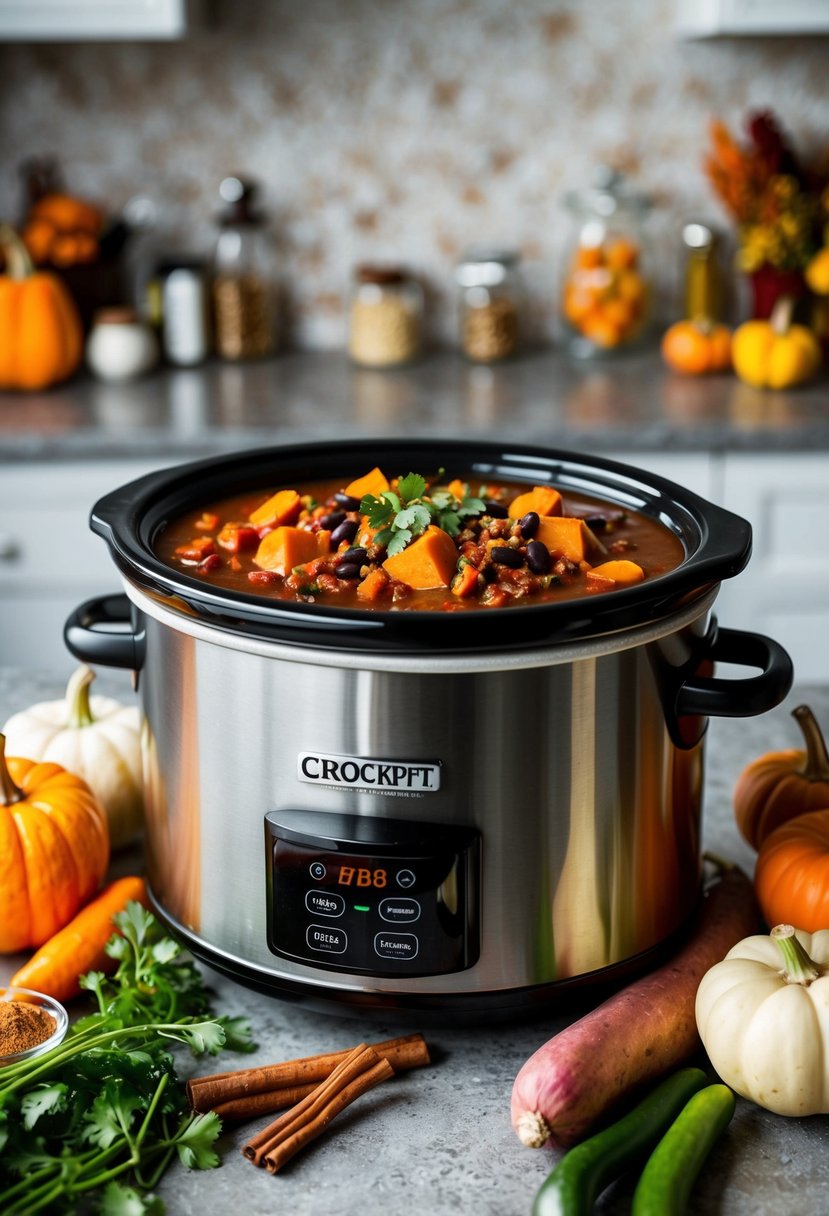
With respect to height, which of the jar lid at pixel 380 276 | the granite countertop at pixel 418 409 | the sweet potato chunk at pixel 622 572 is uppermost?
the jar lid at pixel 380 276

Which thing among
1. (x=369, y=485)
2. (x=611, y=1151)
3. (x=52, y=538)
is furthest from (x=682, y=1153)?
(x=52, y=538)

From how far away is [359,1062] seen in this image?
1044 millimetres

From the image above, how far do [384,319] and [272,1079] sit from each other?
2580mm

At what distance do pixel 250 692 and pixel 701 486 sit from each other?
6.34 feet

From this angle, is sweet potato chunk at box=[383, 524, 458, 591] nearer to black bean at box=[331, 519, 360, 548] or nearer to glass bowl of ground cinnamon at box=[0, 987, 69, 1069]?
black bean at box=[331, 519, 360, 548]

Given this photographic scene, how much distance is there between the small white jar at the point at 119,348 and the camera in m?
3.26

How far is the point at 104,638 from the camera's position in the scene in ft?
4.03

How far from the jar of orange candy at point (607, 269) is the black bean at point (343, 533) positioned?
2.27 metres

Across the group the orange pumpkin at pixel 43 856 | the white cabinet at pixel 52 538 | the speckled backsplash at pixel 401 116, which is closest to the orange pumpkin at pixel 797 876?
the orange pumpkin at pixel 43 856

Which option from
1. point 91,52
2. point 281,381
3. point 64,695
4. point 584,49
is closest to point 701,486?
point 281,381

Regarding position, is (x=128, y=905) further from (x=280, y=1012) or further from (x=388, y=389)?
(x=388, y=389)

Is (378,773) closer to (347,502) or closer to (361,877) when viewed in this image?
(361,877)

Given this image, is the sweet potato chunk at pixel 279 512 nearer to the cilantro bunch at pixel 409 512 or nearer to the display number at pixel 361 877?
the cilantro bunch at pixel 409 512

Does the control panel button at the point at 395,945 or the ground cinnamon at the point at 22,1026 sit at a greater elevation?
the control panel button at the point at 395,945
